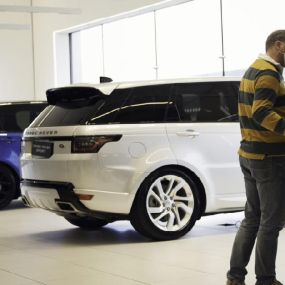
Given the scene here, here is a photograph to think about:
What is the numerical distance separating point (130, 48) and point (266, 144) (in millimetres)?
10773

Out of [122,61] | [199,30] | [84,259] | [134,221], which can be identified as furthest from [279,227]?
[122,61]

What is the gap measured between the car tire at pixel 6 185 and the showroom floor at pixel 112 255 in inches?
55.8

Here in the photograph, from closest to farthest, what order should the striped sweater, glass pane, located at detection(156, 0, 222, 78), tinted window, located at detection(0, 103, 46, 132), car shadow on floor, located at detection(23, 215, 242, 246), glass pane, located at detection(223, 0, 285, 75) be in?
the striped sweater < car shadow on floor, located at detection(23, 215, 242, 246) < tinted window, located at detection(0, 103, 46, 132) < glass pane, located at detection(223, 0, 285, 75) < glass pane, located at detection(156, 0, 222, 78)

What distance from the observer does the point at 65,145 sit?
6.36m

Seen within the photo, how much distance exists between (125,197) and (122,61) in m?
8.75

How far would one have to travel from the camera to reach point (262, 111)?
382cm

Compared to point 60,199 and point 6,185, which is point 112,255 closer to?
point 60,199

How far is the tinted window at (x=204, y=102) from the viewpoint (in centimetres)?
677

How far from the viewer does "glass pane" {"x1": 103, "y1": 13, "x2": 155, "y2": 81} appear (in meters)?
13.9

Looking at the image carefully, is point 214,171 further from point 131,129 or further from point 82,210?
point 82,210

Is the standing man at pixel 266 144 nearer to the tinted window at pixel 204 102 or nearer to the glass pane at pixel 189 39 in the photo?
the tinted window at pixel 204 102

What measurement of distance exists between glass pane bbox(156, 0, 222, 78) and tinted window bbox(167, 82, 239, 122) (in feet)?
17.1

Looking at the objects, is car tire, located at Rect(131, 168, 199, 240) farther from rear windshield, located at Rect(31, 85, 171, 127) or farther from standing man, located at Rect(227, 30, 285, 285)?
standing man, located at Rect(227, 30, 285, 285)

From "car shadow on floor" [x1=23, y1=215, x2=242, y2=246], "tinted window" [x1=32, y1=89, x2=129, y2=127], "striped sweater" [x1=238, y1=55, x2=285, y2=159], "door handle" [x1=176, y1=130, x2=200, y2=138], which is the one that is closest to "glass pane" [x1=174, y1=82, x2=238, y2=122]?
"door handle" [x1=176, y1=130, x2=200, y2=138]
